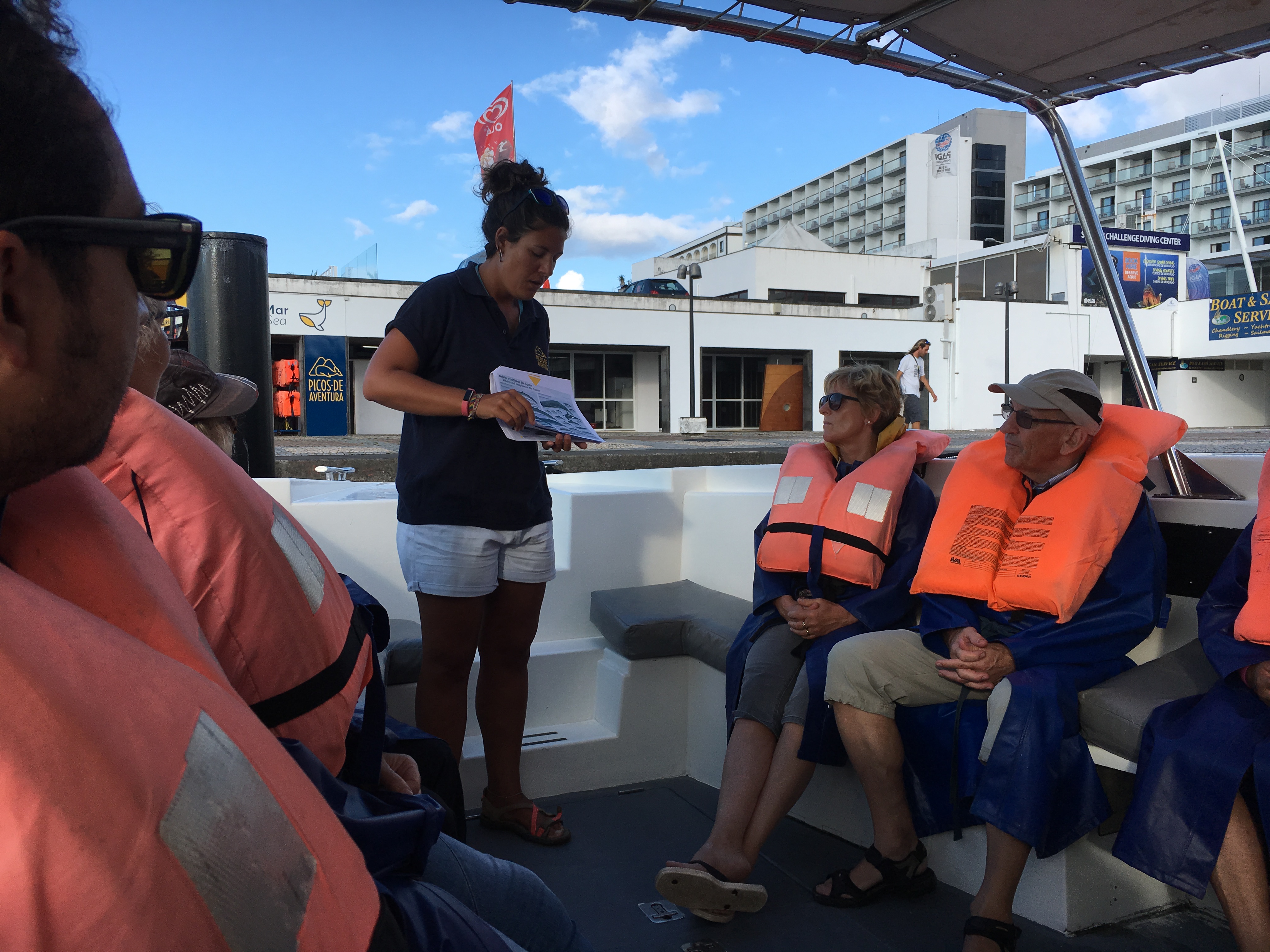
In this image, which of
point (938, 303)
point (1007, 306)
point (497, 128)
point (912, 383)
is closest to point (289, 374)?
point (497, 128)

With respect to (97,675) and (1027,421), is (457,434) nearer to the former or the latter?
(1027,421)

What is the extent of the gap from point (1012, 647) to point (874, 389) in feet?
3.30

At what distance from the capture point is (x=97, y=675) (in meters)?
0.48

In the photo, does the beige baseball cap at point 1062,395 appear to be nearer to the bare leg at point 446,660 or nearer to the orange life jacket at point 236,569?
the bare leg at point 446,660

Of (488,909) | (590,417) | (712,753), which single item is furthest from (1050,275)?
(488,909)

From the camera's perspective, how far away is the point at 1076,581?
2.16 meters

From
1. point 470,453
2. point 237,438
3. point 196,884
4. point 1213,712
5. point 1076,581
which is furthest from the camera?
point 237,438

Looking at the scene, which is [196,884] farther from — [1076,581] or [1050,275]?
[1050,275]

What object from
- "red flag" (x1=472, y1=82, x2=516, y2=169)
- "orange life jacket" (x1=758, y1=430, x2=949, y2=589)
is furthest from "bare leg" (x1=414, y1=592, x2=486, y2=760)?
"red flag" (x1=472, y1=82, x2=516, y2=169)

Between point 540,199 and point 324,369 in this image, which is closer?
point 540,199

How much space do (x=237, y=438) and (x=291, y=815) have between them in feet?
12.2

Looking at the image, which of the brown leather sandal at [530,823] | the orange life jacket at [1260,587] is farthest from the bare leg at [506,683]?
the orange life jacket at [1260,587]

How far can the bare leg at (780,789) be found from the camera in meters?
2.29

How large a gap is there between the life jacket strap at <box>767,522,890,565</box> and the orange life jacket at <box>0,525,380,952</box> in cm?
220
